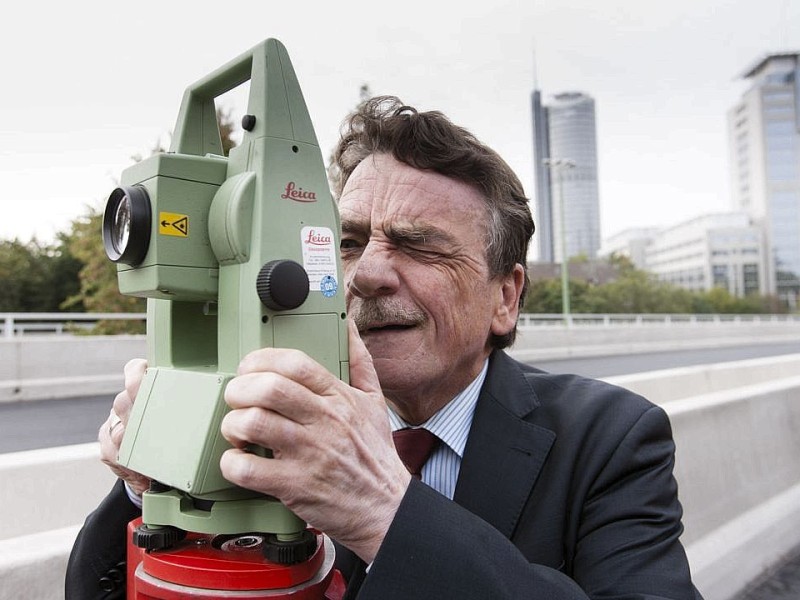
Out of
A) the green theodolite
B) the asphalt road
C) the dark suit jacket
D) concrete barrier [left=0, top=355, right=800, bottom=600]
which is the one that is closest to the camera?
the green theodolite

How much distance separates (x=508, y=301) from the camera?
6.91 ft

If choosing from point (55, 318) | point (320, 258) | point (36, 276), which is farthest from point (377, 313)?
point (36, 276)

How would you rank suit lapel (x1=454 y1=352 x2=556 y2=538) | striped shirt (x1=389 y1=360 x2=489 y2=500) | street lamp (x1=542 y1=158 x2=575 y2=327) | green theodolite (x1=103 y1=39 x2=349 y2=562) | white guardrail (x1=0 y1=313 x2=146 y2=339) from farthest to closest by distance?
street lamp (x1=542 y1=158 x2=575 y2=327)
white guardrail (x1=0 y1=313 x2=146 y2=339)
striped shirt (x1=389 y1=360 x2=489 y2=500)
suit lapel (x1=454 y1=352 x2=556 y2=538)
green theodolite (x1=103 y1=39 x2=349 y2=562)

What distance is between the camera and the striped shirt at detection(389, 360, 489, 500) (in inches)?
→ 71.6

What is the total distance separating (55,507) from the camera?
8.55ft

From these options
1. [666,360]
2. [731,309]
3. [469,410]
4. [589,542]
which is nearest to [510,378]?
[469,410]

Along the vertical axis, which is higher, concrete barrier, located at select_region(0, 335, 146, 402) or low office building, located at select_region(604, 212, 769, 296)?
low office building, located at select_region(604, 212, 769, 296)

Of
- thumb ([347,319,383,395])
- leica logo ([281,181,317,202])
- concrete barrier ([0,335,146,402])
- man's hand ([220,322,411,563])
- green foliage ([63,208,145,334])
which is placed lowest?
concrete barrier ([0,335,146,402])

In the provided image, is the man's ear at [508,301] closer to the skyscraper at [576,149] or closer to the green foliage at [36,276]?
the green foliage at [36,276]

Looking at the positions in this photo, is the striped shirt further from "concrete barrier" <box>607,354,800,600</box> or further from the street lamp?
the street lamp

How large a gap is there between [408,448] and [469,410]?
0.72 ft

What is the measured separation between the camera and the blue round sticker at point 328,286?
45.0 inches

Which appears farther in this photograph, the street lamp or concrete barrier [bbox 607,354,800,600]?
the street lamp

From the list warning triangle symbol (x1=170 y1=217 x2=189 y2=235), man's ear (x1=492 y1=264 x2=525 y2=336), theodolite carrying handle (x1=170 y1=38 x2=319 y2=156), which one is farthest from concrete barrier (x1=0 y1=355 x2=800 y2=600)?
man's ear (x1=492 y1=264 x2=525 y2=336)
